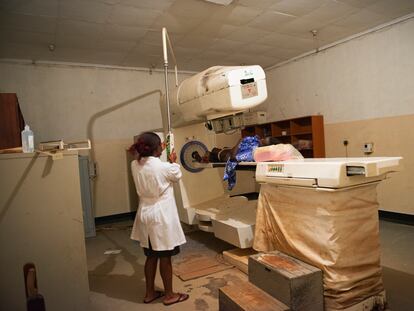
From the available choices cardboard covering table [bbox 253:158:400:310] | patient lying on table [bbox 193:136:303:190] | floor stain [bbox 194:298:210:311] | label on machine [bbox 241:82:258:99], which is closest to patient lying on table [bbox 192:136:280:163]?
patient lying on table [bbox 193:136:303:190]

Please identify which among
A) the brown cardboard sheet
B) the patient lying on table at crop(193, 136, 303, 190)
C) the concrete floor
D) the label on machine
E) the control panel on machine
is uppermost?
the label on machine

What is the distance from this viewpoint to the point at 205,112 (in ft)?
9.90

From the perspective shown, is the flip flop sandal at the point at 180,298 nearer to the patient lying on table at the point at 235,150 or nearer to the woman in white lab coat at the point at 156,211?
the woman in white lab coat at the point at 156,211

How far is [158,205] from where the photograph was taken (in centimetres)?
233

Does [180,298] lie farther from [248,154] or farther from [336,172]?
[336,172]

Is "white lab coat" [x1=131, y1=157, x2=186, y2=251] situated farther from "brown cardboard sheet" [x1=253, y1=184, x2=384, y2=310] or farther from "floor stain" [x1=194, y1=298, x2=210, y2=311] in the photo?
"brown cardboard sheet" [x1=253, y1=184, x2=384, y2=310]

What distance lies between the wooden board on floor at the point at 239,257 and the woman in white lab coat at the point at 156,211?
0.66 metres

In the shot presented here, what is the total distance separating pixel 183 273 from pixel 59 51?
378 cm

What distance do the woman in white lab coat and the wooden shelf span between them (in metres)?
3.43

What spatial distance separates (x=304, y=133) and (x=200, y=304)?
12.3 feet

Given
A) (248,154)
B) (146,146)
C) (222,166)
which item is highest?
(146,146)

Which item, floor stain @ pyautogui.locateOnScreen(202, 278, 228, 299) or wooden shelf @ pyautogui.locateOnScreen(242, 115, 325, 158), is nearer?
floor stain @ pyautogui.locateOnScreen(202, 278, 228, 299)

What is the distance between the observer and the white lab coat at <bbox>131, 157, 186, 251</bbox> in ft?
7.53

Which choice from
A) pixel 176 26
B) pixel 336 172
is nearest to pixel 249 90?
pixel 336 172
